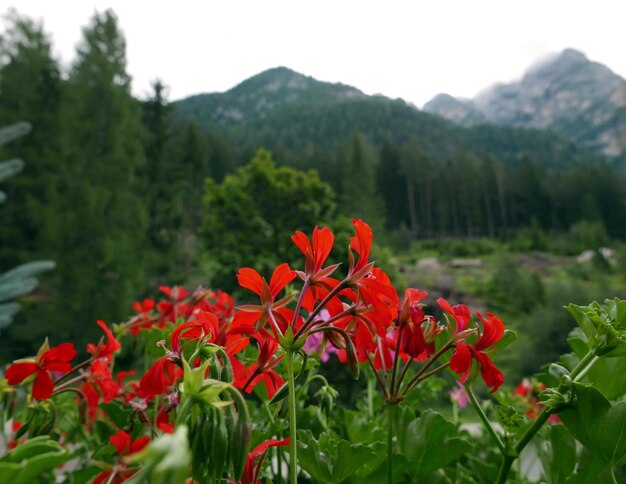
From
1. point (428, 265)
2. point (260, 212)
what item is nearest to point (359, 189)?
point (428, 265)

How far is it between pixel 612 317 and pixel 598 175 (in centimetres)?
4907

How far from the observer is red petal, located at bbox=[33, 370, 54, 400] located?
2.12 feet

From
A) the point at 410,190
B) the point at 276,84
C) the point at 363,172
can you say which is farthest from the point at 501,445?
the point at 276,84

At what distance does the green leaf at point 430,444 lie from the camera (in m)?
0.65

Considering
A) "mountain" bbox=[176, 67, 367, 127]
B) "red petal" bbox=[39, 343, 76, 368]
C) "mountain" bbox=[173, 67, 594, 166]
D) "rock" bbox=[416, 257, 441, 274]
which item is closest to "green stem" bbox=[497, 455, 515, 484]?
"red petal" bbox=[39, 343, 76, 368]

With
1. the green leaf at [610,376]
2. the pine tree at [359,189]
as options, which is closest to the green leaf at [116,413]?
the green leaf at [610,376]

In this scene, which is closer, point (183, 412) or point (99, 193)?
point (183, 412)

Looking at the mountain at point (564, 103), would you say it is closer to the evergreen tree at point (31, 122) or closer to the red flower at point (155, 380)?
the evergreen tree at point (31, 122)

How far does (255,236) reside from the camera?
41.8ft

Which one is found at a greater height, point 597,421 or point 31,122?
point 31,122

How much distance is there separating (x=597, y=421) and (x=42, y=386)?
0.73 meters

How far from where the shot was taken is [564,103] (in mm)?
116125

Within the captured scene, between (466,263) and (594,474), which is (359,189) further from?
(594,474)

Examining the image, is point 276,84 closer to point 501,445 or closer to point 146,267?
point 146,267
